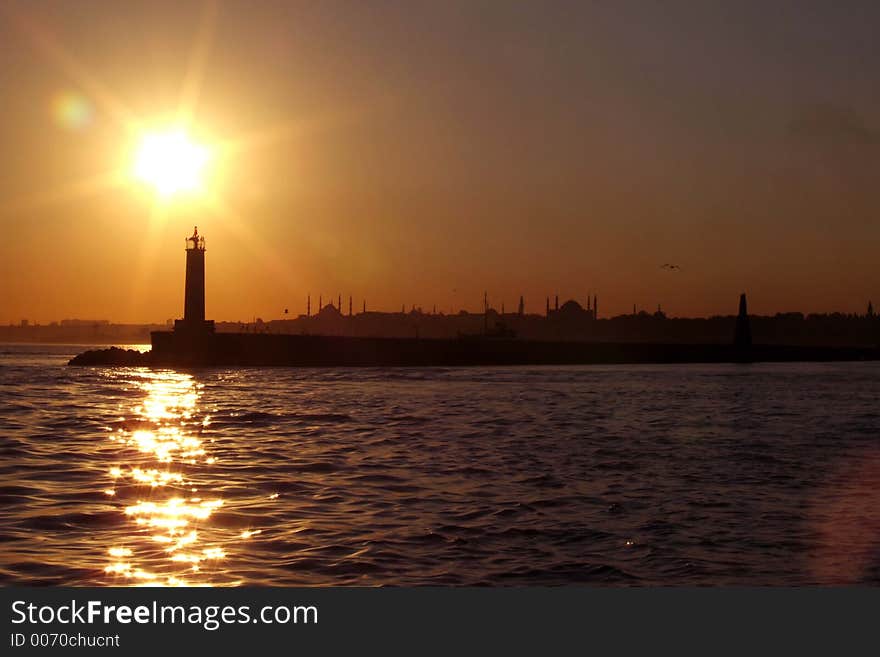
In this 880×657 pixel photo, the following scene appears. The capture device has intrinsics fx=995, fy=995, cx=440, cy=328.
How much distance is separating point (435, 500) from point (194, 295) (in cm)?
9564

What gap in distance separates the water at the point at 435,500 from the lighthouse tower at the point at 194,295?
73.1 metres

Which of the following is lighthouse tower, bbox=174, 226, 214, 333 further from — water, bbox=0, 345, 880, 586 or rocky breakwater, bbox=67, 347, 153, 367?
water, bbox=0, 345, 880, 586

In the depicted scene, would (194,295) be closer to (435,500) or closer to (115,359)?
(115,359)

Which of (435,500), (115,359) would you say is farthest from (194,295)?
(435,500)

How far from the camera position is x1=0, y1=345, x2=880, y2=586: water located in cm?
1128

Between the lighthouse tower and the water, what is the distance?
73.1m

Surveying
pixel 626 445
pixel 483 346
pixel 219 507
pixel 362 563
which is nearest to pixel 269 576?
pixel 362 563

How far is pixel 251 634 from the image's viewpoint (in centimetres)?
767

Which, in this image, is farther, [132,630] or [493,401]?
[493,401]

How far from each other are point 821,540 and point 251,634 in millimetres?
8603

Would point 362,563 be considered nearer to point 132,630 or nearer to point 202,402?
point 132,630

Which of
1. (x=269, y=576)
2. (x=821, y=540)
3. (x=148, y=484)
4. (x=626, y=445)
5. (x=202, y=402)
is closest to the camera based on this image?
(x=269, y=576)

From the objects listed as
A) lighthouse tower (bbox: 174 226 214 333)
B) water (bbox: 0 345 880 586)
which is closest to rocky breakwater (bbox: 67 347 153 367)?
lighthouse tower (bbox: 174 226 214 333)

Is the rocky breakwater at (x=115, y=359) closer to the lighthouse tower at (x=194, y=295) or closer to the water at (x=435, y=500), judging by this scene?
the lighthouse tower at (x=194, y=295)
